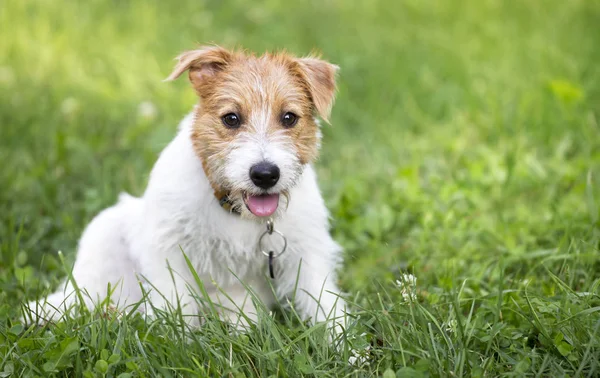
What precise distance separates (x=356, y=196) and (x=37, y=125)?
3.25 metres

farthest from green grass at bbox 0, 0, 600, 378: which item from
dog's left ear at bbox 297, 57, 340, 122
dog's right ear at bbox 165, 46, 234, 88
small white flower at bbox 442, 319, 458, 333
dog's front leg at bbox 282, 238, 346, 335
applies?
dog's right ear at bbox 165, 46, 234, 88

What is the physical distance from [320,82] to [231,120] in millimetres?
609

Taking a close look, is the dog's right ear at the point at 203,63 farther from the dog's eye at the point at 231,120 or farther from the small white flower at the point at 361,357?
the small white flower at the point at 361,357

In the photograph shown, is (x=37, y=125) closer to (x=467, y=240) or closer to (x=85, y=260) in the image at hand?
(x=85, y=260)

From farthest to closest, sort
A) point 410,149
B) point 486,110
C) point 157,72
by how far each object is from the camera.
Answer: point 157,72, point 486,110, point 410,149

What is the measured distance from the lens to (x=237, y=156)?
367cm

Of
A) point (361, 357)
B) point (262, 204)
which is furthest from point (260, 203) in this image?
point (361, 357)

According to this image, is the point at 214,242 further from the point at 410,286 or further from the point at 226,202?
the point at 410,286

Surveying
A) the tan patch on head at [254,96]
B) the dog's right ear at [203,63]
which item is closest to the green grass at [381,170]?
the tan patch on head at [254,96]

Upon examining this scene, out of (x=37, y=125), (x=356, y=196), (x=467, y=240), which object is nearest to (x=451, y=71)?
(x=356, y=196)

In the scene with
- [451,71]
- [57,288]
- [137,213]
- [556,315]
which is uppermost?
[451,71]

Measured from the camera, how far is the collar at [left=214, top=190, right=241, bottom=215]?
3.84 metres

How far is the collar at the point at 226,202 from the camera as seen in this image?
3.84 m

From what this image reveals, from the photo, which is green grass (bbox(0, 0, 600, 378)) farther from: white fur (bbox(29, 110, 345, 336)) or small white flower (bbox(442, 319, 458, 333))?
white fur (bbox(29, 110, 345, 336))
